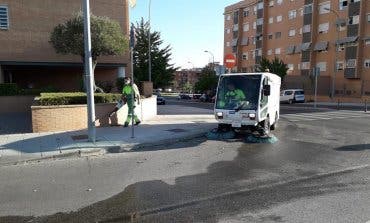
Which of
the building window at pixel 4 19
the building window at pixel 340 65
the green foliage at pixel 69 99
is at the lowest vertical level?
the green foliage at pixel 69 99

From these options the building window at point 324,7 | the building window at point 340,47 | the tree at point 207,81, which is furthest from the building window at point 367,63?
the tree at point 207,81

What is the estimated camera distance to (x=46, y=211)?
5.97 metres

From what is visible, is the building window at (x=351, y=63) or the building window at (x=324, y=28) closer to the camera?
the building window at (x=351, y=63)

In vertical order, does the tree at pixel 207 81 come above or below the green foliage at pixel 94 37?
below

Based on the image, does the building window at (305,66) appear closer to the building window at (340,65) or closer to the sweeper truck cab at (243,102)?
the building window at (340,65)

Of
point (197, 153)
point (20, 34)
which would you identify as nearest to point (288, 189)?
point (197, 153)

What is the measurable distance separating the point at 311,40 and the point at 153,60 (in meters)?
22.9

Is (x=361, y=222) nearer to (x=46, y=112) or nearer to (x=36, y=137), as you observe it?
(x=36, y=137)

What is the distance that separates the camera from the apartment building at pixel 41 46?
2506 cm

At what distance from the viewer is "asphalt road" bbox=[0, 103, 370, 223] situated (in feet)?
19.1

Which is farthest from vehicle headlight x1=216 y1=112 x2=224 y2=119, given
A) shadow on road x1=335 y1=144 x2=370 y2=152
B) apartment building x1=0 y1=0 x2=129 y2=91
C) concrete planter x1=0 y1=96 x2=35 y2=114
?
apartment building x1=0 y1=0 x2=129 y2=91

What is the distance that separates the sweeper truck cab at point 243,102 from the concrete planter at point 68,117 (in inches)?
162

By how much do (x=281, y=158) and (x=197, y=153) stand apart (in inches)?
85.4

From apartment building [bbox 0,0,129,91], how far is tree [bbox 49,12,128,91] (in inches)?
178
